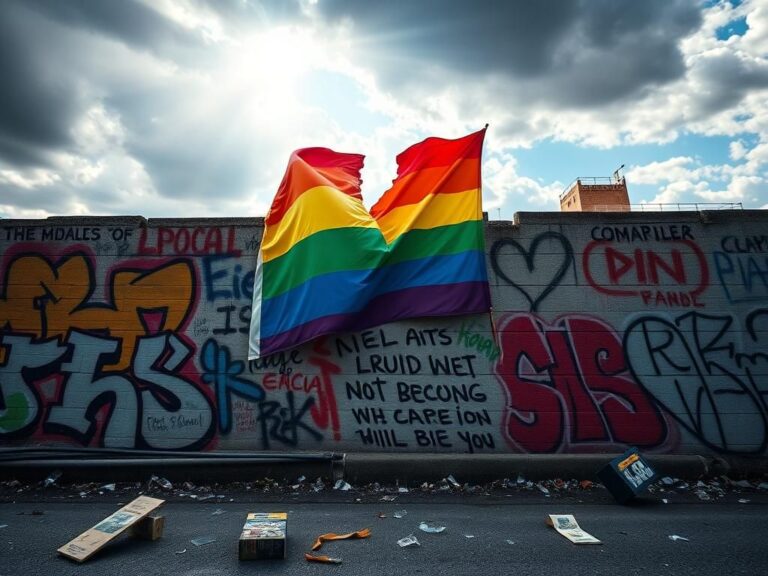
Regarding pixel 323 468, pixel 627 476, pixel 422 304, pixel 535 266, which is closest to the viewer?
pixel 627 476

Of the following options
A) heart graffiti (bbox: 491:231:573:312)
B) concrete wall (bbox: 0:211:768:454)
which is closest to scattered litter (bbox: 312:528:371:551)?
concrete wall (bbox: 0:211:768:454)

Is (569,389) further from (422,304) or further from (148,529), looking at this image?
(148,529)

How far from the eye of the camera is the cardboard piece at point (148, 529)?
362 cm

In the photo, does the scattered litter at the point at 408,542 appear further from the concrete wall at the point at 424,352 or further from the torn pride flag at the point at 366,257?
the torn pride flag at the point at 366,257

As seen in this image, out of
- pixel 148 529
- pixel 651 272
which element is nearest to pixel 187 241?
pixel 148 529

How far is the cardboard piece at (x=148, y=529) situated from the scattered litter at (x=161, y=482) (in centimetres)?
159

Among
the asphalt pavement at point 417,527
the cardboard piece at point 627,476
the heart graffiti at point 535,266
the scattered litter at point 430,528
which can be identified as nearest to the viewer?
the asphalt pavement at point 417,527

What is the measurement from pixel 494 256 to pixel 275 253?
3151 mm

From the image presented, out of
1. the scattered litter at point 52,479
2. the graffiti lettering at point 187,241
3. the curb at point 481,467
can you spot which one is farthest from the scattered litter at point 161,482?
the graffiti lettering at point 187,241

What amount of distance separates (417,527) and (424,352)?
2.39 metres

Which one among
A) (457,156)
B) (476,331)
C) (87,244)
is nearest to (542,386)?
(476,331)

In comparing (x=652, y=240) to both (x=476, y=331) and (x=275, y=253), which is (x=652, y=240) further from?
(x=275, y=253)

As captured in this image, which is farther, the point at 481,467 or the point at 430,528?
the point at 481,467

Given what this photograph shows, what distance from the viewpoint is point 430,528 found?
3.95 metres
